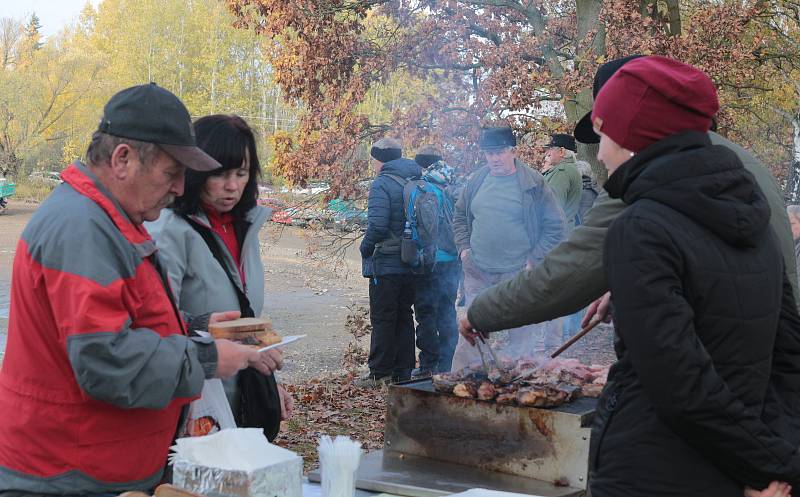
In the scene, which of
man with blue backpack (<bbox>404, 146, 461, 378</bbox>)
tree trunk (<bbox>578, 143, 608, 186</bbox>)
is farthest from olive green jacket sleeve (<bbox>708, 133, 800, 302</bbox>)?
tree trunk (<bbox>578, 143, 608, 186</bbox>)

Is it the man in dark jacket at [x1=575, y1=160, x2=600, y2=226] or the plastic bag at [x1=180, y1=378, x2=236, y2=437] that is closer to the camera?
the plastic bag at [x1=180, y1=378, x2=236, y2=437]

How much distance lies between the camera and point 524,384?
3.83m

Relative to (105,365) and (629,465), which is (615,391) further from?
(105,365)

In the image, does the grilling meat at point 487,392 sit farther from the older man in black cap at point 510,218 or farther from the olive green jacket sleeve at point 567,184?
the olive green jacket sleeve at point 567,184

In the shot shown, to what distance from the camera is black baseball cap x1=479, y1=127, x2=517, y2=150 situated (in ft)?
25.0

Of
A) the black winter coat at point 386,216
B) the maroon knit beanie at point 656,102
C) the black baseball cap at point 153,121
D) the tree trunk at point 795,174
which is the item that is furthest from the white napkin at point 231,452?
the tree trunk at point 795,174

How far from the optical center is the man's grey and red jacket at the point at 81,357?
2158 millimetres

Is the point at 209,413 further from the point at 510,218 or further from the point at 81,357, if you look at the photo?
the point at 510,218

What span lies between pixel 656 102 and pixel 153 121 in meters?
1.36

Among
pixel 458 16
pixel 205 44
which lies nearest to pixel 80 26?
pixel 205 44

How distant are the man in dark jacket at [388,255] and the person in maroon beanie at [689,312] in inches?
230

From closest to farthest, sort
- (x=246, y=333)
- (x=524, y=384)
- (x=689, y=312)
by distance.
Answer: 1. (x=689, y=312)
2. (x=246, y=333)
3. (x=524, y=384)

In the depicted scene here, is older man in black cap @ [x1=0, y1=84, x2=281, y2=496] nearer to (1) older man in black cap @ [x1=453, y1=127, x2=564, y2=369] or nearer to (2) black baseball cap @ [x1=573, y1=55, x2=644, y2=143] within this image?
(2) black baseball cap @ [x1=573, y1=55, x2=644, y2=143]

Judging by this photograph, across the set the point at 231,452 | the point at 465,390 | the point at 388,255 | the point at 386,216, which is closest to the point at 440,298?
the point at 388,255
